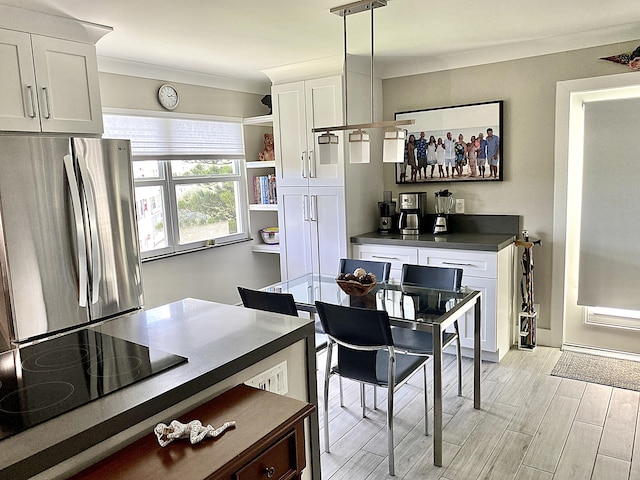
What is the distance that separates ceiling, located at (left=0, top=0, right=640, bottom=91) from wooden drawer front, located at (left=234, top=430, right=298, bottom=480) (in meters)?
2.17

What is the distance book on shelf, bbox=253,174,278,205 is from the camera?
484cm

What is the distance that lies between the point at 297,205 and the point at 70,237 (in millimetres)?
2154

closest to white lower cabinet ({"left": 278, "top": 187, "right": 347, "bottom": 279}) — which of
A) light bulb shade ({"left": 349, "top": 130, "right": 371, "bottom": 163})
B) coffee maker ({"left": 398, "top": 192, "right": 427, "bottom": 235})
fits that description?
coffee maker ({"left": 398, "top": 192, "right": 427, "bottom": 235})

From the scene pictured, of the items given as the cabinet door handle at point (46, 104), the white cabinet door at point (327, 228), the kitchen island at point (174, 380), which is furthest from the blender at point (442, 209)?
the cabinet door handle at point (46, 104)

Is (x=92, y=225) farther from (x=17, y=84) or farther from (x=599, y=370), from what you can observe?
(x=599, y=370)

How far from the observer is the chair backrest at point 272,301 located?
8.75 feet

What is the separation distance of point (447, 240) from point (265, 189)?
76.9 inches

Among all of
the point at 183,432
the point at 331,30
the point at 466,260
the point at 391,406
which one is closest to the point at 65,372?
the point at 183,432

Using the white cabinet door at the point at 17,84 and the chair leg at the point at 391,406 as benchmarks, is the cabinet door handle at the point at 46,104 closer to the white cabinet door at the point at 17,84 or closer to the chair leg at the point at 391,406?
the white cabinet door at the point at 17,84

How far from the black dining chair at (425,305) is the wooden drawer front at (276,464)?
4.37 ft

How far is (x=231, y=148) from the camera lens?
15.5 ft

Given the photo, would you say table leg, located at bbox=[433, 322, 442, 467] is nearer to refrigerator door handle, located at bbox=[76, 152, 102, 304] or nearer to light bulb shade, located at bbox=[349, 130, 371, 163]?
light bulb shade, located at bbox=[349, 130, 371, 163]

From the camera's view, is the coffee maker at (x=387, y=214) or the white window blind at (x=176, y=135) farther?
the coffee maker at (x=387, y=214)

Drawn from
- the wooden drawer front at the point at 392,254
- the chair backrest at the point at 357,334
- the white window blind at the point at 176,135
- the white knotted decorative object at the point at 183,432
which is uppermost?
the white window blind at the point at 176,135
